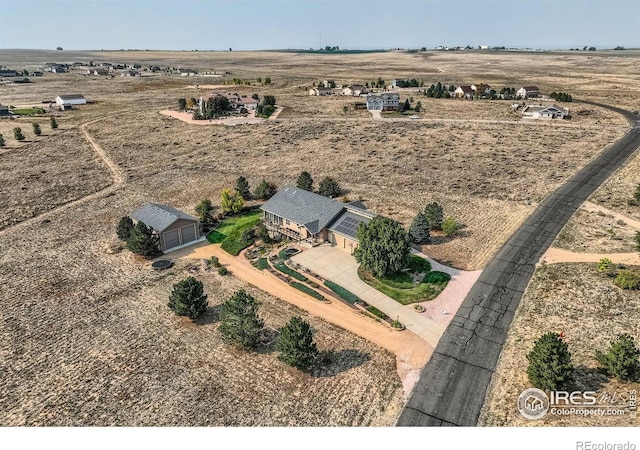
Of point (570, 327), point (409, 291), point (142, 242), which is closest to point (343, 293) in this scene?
point (409, 291)

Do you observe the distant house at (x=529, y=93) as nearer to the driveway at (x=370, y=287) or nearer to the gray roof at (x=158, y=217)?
the driveway at (x=370, y=287)

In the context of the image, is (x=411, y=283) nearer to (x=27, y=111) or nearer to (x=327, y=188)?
(x=327, y=188)

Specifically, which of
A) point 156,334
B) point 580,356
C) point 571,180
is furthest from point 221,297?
point 571,180

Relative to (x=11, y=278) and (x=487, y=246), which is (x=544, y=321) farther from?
(x=11, y=278)

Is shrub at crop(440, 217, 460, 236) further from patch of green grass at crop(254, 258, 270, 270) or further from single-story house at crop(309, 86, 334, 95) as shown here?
single-story house at crop(309, 86, 334, 95)

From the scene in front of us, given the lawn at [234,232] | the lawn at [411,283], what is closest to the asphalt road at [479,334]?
the lawn at [411,283]

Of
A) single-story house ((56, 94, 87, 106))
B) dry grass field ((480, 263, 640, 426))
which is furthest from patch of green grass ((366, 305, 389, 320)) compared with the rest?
single-story house ((56, 94, 87, 106))
